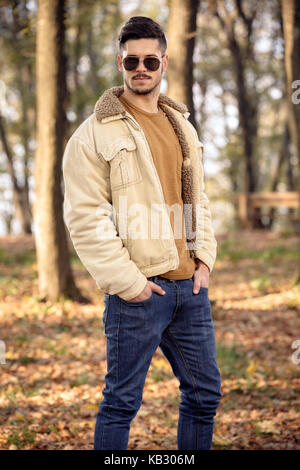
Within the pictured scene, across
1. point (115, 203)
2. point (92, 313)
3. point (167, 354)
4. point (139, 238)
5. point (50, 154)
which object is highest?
point (50, 154)

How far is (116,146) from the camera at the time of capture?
2580 millimetres

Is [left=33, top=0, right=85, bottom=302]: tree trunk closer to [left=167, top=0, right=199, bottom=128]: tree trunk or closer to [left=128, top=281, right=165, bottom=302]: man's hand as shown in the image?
[left=167, top=0, right=199, bottom=128]: tree trunk

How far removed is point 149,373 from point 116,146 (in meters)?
3.35

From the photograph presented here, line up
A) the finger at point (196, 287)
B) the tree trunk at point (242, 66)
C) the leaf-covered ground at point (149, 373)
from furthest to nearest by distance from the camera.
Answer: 1. the tree trunk at point (242, 66)
2. the leaf-covered ground at point (149, 373)
3. the finger at point (196, 287)

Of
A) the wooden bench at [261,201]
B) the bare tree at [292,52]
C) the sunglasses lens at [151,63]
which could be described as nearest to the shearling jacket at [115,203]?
the sunglasses lens at [151,63]

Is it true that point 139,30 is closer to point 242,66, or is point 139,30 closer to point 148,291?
point 148,291

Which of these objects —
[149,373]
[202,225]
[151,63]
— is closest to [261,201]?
[149,373]

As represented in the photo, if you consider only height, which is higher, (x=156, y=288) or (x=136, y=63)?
(x=136, y=63)

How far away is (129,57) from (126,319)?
4.63ft

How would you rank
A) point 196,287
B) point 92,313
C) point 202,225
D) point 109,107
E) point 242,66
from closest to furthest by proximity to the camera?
point 109,107
point 196,287
point 202,225
point 92,313
point 242,66

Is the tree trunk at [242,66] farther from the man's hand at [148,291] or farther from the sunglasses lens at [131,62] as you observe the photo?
the man's hand at [148,291]

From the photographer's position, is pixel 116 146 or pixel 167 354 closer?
pixel 116 146

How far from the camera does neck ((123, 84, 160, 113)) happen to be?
280cm

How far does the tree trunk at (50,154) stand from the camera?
7160 mm
